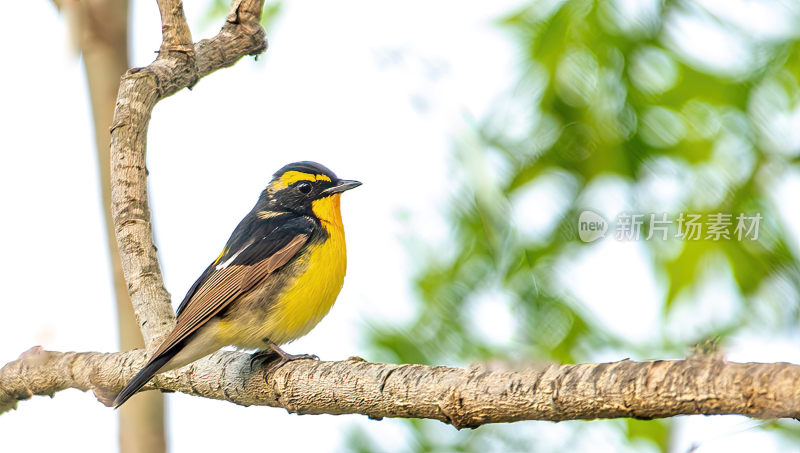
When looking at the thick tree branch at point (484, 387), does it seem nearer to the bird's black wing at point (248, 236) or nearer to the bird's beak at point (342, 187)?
the bird's black wing at point (248, 236)

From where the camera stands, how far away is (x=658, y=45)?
10.3 feet

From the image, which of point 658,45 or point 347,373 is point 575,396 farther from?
point 658,45

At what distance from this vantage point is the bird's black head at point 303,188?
5.35 meters

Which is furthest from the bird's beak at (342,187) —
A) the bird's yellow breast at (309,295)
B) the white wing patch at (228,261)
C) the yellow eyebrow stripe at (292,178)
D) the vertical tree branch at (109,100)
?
the vertical tree branch at (109,100)

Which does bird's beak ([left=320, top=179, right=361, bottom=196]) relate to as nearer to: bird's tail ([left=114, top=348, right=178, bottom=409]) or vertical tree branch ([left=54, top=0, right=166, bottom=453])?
vertical tree branch ([left=54, top=0, right=166, bottom=453])

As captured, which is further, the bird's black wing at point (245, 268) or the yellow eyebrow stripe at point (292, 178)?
the yellow eyebrow stripe at point (292, 178)

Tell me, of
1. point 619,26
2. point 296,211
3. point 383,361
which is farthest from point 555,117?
point 296,211
